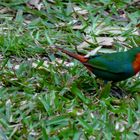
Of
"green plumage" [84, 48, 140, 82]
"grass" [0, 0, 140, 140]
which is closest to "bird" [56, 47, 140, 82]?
"green plumage" [84, 48, 140, 82]

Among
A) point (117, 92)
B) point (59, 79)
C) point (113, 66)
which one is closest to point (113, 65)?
point (113, 66)

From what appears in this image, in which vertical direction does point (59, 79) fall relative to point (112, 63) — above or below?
below

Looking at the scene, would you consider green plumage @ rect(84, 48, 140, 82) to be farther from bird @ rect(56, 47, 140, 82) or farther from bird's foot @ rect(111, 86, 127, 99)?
bird's foot @ rect(111, 86, 127, 99)

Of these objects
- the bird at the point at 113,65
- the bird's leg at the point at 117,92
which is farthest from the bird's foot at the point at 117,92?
the bird at the point at 113,65

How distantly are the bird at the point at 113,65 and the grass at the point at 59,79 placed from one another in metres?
0.11

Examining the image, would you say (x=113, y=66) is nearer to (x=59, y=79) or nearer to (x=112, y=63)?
(x=112, y=63)

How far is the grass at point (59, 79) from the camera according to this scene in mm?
4613

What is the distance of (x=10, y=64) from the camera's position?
218 inches

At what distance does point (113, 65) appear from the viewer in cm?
511

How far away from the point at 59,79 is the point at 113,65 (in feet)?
1.47

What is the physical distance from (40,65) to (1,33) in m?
0.69

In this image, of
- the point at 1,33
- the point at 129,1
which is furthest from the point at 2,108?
the point at 129,1

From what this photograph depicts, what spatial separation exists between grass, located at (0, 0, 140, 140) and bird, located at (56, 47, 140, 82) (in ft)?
0.38

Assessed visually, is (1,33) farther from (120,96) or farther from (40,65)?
(120,96)
